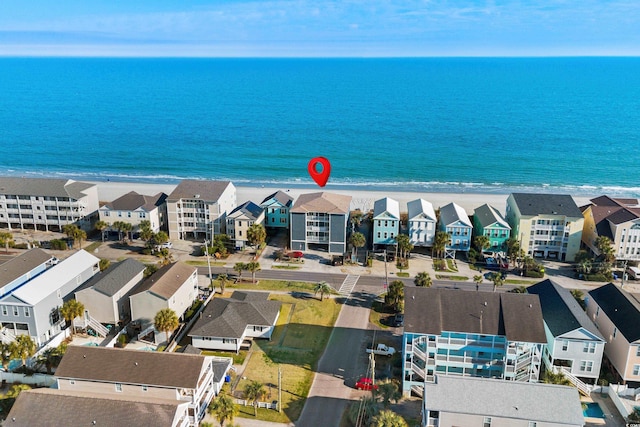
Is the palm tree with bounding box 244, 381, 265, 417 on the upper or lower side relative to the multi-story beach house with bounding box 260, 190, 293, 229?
lower

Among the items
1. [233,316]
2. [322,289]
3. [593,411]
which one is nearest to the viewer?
[593,411]

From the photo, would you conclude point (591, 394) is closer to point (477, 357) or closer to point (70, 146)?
point (477, 357)

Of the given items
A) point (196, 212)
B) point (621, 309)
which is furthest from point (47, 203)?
point (621, 309)

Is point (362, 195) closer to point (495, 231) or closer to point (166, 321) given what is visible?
point (495, 231)

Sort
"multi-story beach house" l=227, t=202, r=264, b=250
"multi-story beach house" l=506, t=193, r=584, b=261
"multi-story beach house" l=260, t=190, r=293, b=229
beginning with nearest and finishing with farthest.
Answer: "multi-story beach house" l=506, t=193, r=584, b=261, "multi-story beach house" l=227, t=202, r=264, b=250, "multi-story beach house" l=260, t=190, r=293, b=229

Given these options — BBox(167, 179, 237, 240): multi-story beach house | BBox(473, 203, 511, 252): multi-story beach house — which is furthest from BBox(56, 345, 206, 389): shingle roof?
BBox(473, 203, 511, 252): multi-story beach house

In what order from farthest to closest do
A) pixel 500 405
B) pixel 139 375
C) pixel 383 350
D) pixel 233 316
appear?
pixel 233 316 < pixel 383 350 < pixel 139 375 < pixel 500 405

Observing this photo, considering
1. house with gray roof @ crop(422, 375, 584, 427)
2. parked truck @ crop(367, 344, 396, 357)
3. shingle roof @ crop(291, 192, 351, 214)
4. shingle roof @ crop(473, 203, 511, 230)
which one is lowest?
parked truck @ crop(367, 344, 396, 357)

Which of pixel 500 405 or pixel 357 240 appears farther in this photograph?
pixel 357 240

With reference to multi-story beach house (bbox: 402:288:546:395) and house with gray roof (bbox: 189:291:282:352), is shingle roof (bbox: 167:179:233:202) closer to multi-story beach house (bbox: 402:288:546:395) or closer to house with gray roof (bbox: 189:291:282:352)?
house with gray roof (bbox: 189:291:282:352)
